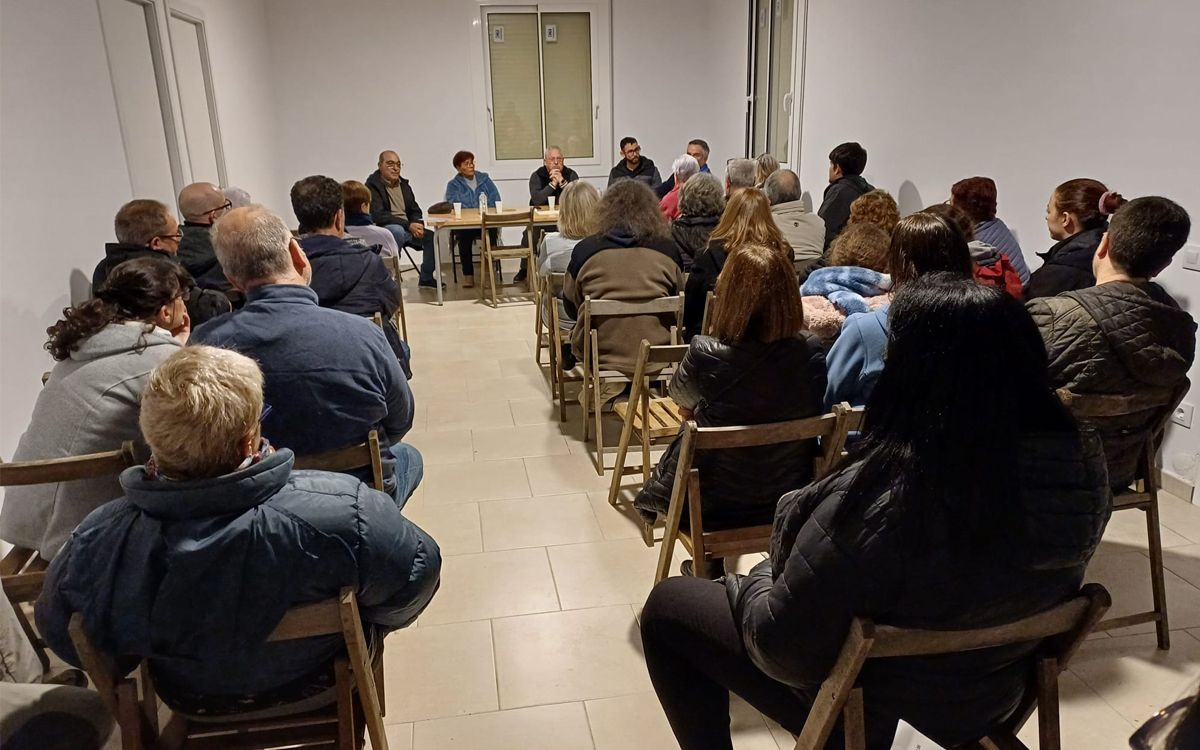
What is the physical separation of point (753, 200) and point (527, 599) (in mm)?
1973

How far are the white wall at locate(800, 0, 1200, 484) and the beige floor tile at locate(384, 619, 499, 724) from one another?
2823 mm

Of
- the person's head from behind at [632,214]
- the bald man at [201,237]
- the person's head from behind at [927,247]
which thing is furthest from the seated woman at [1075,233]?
the bald man at [201,237]

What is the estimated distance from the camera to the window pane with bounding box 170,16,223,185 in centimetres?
525

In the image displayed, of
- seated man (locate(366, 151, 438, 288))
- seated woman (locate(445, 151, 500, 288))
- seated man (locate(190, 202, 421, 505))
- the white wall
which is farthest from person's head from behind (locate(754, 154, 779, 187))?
seated man (locate(190, 202, 421, 505))

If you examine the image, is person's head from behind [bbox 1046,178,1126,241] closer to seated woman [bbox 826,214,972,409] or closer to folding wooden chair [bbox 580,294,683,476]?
seated woman [bbox 826,214,972,409]

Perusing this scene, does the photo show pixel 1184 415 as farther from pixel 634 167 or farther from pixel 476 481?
pixel 634 167

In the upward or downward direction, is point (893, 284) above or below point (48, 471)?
above

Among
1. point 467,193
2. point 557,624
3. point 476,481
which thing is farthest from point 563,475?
point 467,193

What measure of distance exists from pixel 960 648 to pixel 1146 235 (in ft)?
5.15

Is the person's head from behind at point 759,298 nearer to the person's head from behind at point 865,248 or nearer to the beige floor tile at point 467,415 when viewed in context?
the person's head from behind at point 865,248

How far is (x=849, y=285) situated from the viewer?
2760 mm

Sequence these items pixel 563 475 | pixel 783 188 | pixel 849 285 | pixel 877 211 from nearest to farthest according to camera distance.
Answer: pixel 849 285 < pixel 877 211 < pixel 563 475 < pixel 783 188

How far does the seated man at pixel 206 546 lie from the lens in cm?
125

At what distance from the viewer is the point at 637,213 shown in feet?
12.2
